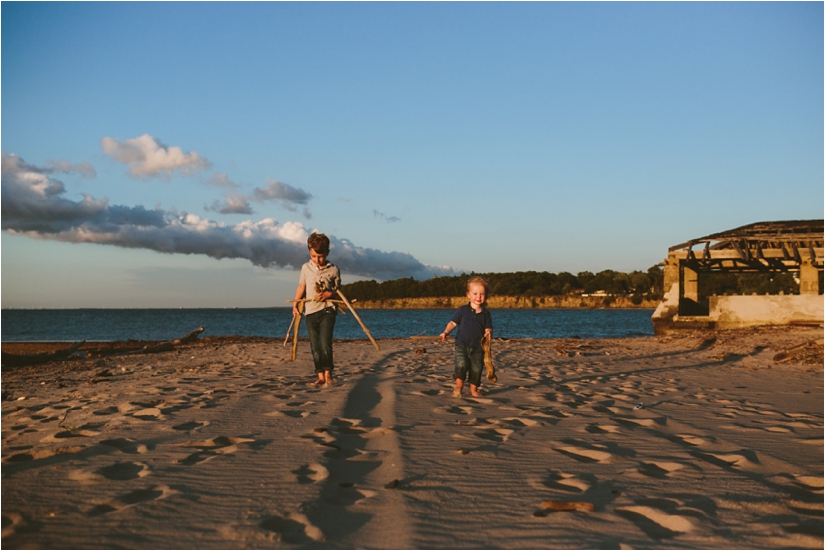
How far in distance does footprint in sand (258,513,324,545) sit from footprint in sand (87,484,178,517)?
0.74 meters

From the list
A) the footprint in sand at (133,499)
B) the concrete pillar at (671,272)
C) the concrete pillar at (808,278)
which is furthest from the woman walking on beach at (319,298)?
the concrete pillar at (808,278)

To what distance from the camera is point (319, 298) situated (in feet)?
23.9

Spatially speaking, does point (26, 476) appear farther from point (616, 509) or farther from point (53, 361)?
point (53, 361)

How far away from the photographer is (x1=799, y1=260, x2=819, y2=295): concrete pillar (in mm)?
25891

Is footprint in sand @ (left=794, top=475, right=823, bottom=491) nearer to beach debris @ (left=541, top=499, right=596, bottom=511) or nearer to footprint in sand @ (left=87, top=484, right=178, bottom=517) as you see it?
beach debris @ (left=541, top=499, right=596, bottom=511)

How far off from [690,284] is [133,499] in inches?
1239

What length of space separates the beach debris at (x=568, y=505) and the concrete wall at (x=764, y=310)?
24453 millimetres

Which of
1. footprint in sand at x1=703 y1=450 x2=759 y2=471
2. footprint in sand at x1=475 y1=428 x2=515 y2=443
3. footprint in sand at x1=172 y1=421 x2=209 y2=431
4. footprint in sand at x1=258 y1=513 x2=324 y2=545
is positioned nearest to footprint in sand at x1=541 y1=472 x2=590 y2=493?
footprint in sand at x1=475 y1=428 x2=515 y2=443

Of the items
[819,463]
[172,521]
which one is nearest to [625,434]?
[819,463]

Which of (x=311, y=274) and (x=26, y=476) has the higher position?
(x=311, y=274)

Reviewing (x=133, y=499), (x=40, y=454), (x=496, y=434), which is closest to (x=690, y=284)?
(x=496, y=434)

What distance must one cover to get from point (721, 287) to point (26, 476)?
9671cm

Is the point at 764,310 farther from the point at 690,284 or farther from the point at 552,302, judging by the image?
the point at 552,302

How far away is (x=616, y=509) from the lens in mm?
3117
